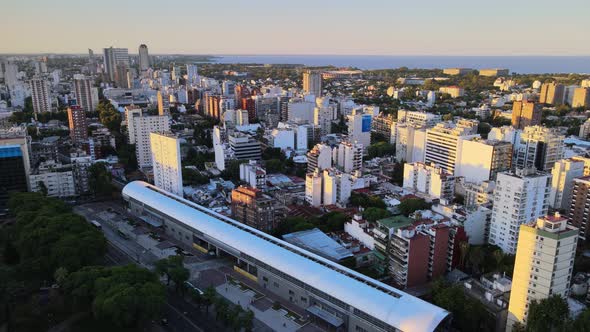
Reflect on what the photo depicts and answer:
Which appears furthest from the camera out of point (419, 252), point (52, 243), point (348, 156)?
point (348, 156)

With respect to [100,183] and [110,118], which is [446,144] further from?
[110,118]

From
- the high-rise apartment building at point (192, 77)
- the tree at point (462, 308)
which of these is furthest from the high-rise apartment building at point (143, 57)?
the tree at point (462, 308)

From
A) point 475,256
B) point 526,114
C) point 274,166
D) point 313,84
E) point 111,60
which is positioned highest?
point 111,60

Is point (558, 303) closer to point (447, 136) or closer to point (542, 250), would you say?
point (542, 250)

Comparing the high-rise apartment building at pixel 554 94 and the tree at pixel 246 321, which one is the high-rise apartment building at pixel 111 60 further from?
the tree at pixel 246 321

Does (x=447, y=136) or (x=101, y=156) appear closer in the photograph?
(x=447, y=136)

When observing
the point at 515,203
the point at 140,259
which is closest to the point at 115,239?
the point at 140,259

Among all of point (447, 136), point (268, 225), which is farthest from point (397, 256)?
point (447, 136)
